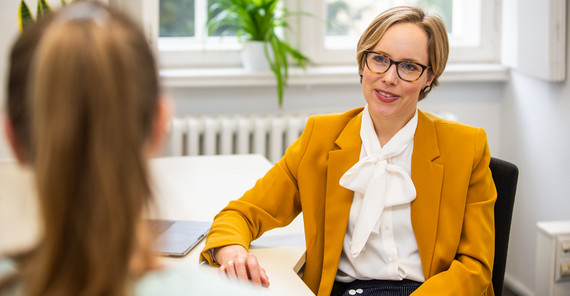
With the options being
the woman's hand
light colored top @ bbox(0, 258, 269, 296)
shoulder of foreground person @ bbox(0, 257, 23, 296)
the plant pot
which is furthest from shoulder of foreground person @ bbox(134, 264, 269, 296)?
the plant pot

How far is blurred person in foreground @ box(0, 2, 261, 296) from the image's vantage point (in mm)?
601

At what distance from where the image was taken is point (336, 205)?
5.24ft

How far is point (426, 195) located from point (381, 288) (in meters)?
0.25

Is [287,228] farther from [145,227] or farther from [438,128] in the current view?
[145,227]

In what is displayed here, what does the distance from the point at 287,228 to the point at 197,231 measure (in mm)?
252

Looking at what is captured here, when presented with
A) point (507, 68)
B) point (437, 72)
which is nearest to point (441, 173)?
point (437, 72)

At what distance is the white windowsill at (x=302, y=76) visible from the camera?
2.95 m

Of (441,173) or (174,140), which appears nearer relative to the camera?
(441,173)

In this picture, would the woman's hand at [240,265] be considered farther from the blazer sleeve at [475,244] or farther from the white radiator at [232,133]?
the white radiator at [232,133]

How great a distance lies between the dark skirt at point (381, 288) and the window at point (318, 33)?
69.0 inches

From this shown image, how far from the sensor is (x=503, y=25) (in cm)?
322

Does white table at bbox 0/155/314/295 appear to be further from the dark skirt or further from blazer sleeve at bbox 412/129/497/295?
blazer sleeve at bbox 412/129/497/295

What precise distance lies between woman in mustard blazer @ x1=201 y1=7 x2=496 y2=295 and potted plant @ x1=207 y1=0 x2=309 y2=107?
4.30 feet

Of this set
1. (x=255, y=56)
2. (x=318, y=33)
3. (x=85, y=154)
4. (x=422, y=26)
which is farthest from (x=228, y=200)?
(x=318, y=33)
